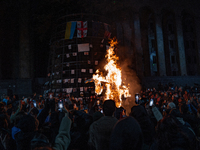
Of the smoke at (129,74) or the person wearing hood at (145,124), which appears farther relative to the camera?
the smoke at (129,74)

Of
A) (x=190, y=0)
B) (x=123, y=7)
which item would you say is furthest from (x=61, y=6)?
(x=190, y=0)

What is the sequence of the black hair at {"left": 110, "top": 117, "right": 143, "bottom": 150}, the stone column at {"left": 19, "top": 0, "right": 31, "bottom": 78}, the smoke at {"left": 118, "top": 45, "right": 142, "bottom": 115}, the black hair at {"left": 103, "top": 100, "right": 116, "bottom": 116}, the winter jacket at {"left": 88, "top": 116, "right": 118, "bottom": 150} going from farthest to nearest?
the stone column at {"left": 19, "top": 0, "right": 31, "bottom": 78}
the smoke at {"left": 118, "top": 45, "right": 142, "bottom": 115}
the black hair at {"left": 103, "top": 100, "right": 116, "bottom": 116}
the winter jacket at {"left": 88, "top": 116, "right": 118, "bottom": 150}
the black hair at {"left": 110, "top": 117, "right": 143, "bottom": 150}

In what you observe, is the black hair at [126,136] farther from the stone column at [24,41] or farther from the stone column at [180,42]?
the stone column at [180,42]

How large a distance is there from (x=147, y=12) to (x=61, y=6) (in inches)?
690

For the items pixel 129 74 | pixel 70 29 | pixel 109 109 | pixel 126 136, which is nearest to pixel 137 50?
pixel 129 74

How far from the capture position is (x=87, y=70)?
21.5 m

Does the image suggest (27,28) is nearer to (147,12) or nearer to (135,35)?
(135,35)

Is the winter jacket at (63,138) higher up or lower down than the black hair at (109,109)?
lower down

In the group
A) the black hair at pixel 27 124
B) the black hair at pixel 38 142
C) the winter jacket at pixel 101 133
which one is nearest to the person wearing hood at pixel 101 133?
the winter jacket at pixel 101 133

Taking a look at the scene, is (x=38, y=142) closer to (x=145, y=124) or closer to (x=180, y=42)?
(x=145, y=124)

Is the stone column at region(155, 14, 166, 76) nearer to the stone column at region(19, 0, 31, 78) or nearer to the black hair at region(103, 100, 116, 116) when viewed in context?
the stone column at region(19, 0, 31, 78)

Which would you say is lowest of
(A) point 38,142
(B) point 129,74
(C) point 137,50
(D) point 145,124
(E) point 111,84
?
(D) point 145,124

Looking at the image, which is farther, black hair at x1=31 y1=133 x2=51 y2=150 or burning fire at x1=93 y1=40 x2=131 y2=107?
burning fire at x1=93 y1=40 x2=131 y2=107

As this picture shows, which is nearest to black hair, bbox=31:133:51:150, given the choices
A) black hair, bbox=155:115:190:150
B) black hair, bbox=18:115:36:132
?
black hair, bbox=18:115:36:132
